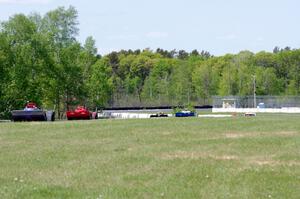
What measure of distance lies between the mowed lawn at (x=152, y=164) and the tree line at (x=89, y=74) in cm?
4050

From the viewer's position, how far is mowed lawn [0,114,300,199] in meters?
9.80

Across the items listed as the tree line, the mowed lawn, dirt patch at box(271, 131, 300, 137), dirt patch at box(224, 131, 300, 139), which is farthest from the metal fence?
the mowed lawn

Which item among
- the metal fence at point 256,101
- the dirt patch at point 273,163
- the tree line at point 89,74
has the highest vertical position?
the tree line at point 89,74

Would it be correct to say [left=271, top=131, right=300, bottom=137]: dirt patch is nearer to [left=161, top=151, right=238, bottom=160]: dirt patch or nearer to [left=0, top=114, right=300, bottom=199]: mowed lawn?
[left=0, top=114, right=300, bottom=199]: mowed lawn

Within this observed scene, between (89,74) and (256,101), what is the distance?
3484 cm

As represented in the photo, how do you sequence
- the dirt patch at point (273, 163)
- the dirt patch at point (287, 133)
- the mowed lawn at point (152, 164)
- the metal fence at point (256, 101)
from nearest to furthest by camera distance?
the mowed lawn at point (152, 164), the dirt patch at point (273, 163), the dirt patch at point (287, 133), the metal fence at point (256, 101)

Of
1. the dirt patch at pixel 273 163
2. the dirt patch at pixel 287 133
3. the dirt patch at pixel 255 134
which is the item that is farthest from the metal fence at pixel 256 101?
the dirt patch at pixel 273 163

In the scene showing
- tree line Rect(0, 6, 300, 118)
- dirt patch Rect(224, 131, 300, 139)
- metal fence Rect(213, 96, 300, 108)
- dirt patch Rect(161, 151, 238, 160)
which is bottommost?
dirt patch Rect(161, 151, 238, 160)

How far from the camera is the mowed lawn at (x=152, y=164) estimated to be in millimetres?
9805

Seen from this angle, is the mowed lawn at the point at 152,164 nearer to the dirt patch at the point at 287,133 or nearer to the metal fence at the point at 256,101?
the dirt patch at the point at 287,133

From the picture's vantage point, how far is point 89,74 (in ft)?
265

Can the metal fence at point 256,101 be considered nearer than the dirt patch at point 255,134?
No

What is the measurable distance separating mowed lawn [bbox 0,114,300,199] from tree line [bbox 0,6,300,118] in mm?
40503

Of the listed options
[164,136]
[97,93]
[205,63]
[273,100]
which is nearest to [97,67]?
[97,93]
